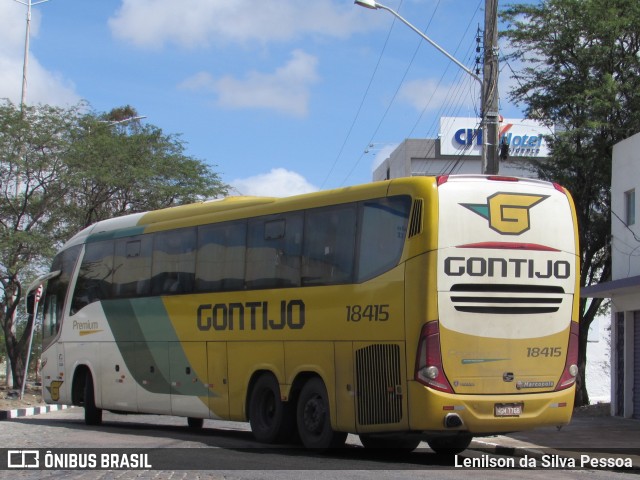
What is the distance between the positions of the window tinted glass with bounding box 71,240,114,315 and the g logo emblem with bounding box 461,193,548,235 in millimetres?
9147

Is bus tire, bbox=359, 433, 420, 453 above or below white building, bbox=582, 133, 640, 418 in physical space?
below

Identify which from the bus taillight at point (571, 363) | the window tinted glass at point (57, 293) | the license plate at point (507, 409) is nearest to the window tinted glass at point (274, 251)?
the license plate at point (507, 409)

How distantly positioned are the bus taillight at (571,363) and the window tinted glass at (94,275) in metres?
9.60

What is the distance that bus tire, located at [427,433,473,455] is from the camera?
14.1 m

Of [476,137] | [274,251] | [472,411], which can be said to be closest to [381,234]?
[274,251]

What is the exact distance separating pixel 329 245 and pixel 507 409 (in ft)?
11.1

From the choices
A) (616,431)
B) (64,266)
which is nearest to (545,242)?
(616,431)

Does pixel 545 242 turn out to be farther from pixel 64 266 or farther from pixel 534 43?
pixel 534 43

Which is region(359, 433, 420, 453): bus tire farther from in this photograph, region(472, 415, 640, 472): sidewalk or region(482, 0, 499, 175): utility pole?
region(482, 0, 499, 175): utility pole

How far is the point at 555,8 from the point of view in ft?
91.9

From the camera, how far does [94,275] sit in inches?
780

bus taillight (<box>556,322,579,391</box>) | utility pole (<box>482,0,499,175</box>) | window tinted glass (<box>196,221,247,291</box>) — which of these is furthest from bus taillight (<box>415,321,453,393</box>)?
utility pole (<box>482,0,499,175</box>)

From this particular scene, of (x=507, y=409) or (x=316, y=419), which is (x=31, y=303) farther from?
(x=507, y=409)

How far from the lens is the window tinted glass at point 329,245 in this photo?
13414 millimetres
